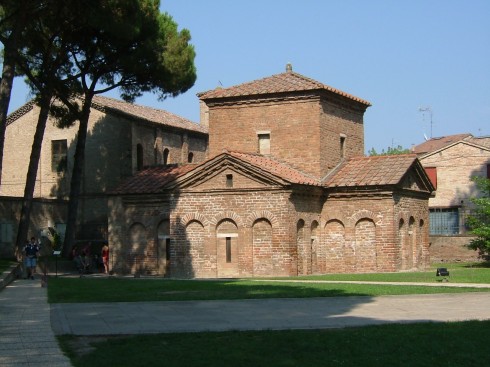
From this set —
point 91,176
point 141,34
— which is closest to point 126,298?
point 141,34

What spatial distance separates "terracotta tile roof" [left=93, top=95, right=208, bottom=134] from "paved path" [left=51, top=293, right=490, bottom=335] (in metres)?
26.2

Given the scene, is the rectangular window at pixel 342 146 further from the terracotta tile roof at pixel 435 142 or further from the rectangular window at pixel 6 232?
the terracotta tile roof at pixel 435 142

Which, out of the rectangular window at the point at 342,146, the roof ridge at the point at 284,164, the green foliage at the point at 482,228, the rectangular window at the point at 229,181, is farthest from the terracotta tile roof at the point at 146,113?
the green foliage at the point at 482,228

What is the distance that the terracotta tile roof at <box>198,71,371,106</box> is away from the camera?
35250 millimetres

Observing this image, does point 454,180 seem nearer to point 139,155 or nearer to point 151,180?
point 139,155

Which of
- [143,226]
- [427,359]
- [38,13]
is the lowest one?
[427,359]

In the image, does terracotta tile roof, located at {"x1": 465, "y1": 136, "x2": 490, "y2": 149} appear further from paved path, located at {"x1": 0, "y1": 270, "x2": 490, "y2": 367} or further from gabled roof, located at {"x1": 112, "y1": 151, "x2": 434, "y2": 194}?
paved path, located at {"x1": 0, "y1": 270, "x2": 490, "y2": 367}

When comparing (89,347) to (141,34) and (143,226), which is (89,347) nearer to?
(143,226)

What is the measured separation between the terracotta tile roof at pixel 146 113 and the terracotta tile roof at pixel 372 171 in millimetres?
13348

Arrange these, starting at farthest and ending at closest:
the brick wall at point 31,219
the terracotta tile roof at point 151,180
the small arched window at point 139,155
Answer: the small arched window at point 139,155
the brick wall at point 31,219
the terracotta tile roof at point 151,180

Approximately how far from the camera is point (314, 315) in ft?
50.9

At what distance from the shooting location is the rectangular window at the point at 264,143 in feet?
119

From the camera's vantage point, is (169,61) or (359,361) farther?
(169,61)

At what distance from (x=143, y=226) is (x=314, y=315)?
20.8 m
